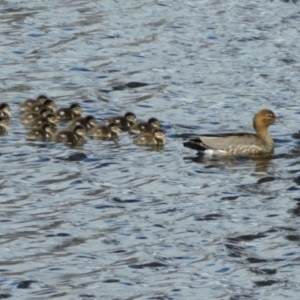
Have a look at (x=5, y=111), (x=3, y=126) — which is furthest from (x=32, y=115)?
(x=3, y=126)

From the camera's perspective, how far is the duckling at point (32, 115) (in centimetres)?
1658

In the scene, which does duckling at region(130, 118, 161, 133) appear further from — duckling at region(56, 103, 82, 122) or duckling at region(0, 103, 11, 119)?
duckling at region(0, 103, 11, 119)

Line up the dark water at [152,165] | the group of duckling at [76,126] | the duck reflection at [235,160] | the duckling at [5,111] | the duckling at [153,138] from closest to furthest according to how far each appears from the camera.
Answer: the dark water at [152,165] < the duck reflection at [235,160] < the duckling at [153,138] < the group of duckling at [76,126] < the duckling at [5,111]

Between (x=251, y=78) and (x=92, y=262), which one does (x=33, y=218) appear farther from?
(x=251, y=78)

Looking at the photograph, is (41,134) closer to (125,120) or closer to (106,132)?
(106,132)

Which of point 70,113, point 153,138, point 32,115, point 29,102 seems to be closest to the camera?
point 153,138

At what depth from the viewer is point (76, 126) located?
1605 cm

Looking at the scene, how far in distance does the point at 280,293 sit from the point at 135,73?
8.67 metres

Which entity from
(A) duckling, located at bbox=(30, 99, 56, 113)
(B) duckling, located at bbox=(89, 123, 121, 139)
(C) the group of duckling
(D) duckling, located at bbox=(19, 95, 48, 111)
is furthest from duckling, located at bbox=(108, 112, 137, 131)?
(D) duckling, located at bbox=(19, 95, 48, 111)

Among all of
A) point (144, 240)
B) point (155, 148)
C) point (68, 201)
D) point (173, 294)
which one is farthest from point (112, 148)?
point (173, 294)

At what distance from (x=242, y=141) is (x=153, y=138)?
3.36 feet

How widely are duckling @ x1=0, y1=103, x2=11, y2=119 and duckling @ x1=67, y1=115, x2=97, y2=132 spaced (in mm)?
818

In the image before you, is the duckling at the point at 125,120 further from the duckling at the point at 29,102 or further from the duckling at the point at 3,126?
the duckling at the point at 3,126

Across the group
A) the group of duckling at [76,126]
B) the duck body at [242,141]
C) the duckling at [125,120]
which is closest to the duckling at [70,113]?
the group of duckling at [76,126]
